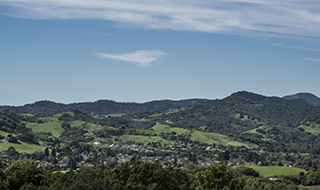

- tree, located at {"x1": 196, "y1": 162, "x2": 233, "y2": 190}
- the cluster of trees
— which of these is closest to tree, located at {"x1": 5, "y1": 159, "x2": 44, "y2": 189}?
the cluster of trees

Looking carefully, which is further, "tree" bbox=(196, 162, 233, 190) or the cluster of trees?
the cluster of trees

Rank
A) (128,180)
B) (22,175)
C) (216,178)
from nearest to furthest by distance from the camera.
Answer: (216,178) < (22,175) < (128,180)

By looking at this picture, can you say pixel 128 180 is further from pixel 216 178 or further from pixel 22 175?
pixel 216 178

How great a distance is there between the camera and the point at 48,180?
8256 centimetres

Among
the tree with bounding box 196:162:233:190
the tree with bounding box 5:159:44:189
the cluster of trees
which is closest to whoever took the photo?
the tree with bounding box 196:162:233:190

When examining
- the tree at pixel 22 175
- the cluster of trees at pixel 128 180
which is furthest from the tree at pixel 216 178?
the tree at pixel 22 175

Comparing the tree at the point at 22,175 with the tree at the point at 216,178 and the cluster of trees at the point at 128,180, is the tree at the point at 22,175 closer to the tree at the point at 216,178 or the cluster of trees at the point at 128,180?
the cluster of trees at the point at 128,180

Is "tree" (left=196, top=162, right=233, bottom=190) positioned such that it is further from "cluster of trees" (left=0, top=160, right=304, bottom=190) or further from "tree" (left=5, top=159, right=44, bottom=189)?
"tree" (left=5, top=159, right=44, bottom=189)

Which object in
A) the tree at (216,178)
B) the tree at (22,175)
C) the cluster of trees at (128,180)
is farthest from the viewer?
the tree at (22,175)

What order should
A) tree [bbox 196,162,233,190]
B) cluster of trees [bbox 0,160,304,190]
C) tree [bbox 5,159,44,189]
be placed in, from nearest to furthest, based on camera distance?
1. tree [bbox 196,162,233,190]
2. cluster of trees [bbox 0,160,304,190]
3. tree [bbox 5,159,44,189]

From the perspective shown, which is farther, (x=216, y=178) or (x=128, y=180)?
(x=128, y=180)

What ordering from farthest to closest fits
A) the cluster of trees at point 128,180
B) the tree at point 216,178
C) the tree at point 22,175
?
the tree at point 22,175
the cluster of trees at point 128,180
the tree at point 216,178

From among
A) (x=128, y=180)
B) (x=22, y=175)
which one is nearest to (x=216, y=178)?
(x=128, y=180)

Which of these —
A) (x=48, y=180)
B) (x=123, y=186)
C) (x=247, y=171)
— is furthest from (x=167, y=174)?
(x=247, y=171)
